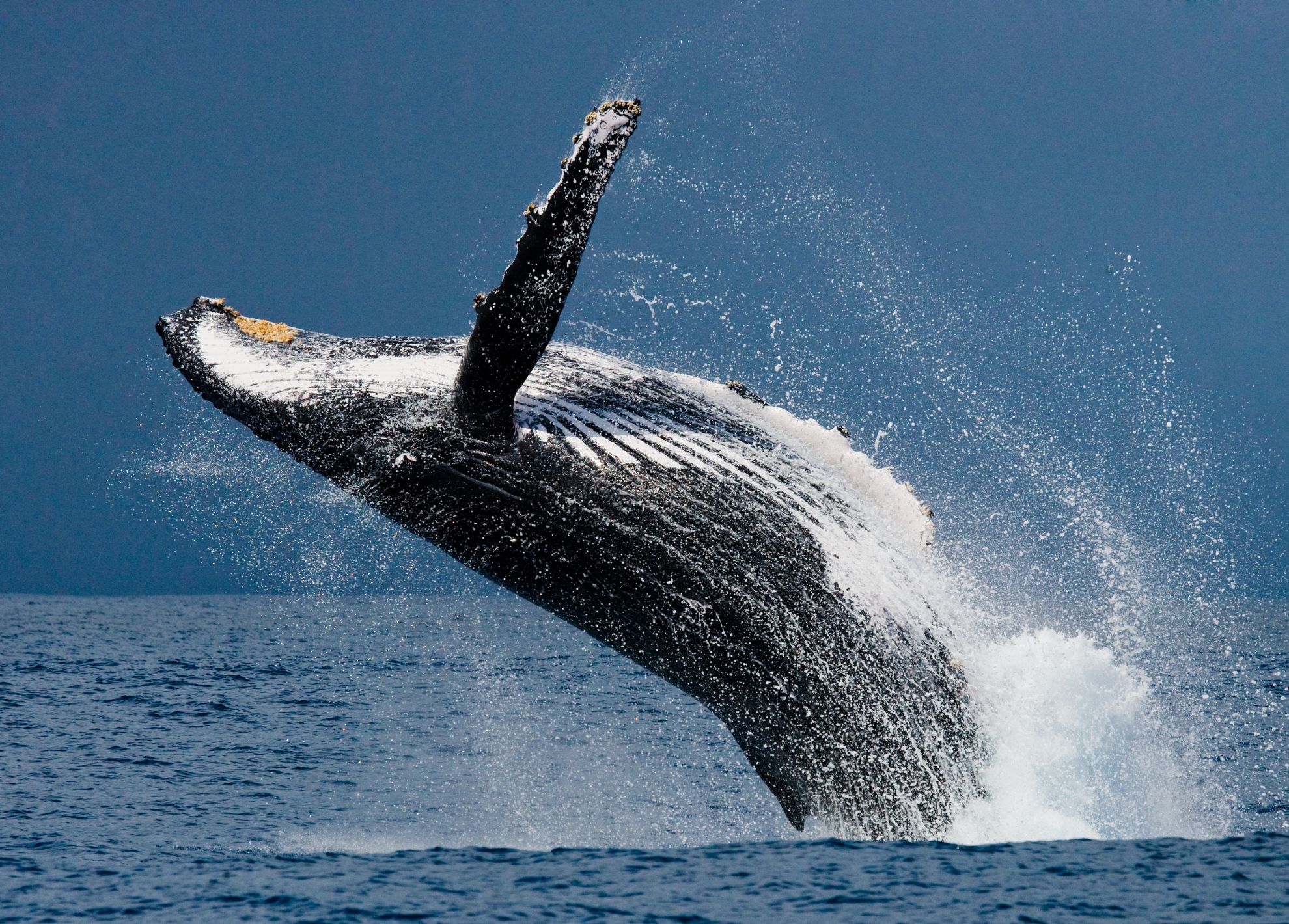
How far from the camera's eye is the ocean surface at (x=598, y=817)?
7.50 m

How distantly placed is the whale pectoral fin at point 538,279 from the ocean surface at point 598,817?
3.28 m

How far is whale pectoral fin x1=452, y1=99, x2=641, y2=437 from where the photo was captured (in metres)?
5.57

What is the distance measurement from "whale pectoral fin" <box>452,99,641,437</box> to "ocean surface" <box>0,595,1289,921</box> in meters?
3.28

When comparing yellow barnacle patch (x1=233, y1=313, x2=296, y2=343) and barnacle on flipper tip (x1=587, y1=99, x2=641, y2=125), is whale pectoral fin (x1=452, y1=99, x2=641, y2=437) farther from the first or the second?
yellow barnacle patch (x1=233, y1=313, x2=296, y2=343)

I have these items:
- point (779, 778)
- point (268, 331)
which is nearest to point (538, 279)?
point (268, 331)

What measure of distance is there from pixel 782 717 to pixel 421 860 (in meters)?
4.63

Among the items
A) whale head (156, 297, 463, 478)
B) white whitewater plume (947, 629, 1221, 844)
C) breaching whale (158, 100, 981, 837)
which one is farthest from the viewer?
white whitewater plume (947, 629, 1221, 844)

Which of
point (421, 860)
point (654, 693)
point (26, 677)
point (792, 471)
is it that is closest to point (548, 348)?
point (792, 471)

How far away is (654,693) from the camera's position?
33688 millimetres

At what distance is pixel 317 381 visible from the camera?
22.3ft

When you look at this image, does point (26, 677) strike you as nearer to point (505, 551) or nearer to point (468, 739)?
point (468, 739)

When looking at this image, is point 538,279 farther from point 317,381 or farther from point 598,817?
point 598,817

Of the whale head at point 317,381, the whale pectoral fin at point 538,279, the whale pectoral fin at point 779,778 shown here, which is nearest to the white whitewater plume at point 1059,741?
the whale pectoral fin at point 779,778

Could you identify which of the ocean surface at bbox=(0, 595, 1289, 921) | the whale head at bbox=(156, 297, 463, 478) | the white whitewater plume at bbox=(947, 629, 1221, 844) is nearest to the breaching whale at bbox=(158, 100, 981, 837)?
the whale head at bbox=(156, 297, 463, 478)
